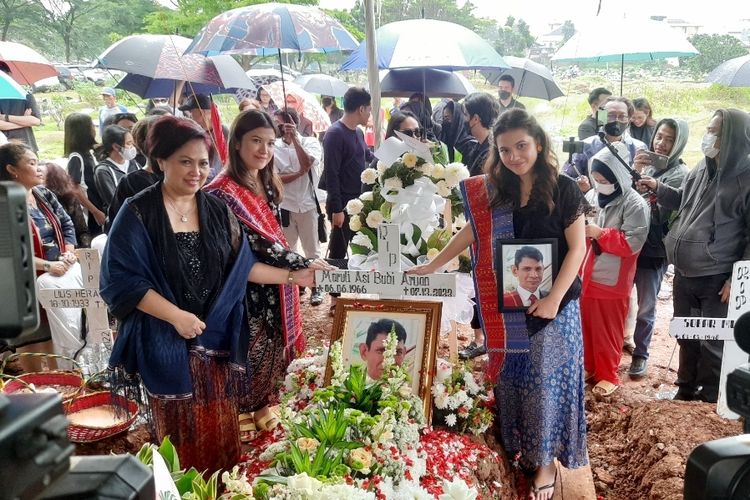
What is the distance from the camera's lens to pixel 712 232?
127 inches

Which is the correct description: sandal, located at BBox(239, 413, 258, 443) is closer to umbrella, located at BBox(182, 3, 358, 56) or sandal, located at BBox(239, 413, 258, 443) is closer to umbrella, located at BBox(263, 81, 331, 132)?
umbrella, located at BBox(182, 3, 358, 56)

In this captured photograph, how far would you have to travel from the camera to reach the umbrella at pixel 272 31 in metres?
3.88

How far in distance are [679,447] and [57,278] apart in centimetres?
348

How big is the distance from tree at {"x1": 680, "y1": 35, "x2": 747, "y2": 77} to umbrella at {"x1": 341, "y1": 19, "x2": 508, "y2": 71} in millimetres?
8413

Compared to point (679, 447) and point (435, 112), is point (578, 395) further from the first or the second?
point (435, 112)

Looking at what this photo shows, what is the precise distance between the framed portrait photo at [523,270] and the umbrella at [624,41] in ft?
9.96

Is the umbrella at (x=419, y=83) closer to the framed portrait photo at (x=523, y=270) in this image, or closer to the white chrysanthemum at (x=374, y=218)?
the white chrysanthemum at (x=374, y=218)

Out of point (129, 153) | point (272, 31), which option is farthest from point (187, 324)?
point (129, 153)

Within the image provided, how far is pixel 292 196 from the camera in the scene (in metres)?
5.11

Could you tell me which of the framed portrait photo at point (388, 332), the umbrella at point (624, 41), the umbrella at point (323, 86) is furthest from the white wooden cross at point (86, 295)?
the umbrella at point (323, 86)

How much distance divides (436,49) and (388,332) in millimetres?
2429

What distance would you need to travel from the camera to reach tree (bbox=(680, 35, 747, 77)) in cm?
1104

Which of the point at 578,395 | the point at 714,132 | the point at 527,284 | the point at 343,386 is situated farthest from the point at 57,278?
the point at 714,132

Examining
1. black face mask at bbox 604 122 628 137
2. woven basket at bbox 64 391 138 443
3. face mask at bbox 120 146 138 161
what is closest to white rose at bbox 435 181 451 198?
woven basket at bbox 64 391 138 443
